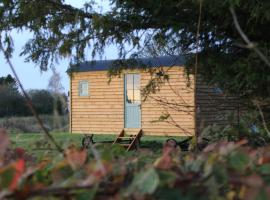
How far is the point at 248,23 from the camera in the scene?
7.10 m

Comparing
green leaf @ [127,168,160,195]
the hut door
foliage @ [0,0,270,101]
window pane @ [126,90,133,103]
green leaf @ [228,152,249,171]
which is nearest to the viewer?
green leaf @ [127,168,160,195]

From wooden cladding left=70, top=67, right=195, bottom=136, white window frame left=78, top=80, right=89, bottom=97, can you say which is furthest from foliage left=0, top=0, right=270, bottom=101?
white window frame left=78, top=80, right=89, bottom=97

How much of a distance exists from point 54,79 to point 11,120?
22876mm

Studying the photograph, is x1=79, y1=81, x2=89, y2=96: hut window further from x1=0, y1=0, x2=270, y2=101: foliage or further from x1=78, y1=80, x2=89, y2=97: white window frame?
x1=0, y1=0, x2=270, y2=101: foliage

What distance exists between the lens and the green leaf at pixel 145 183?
1.12 meters

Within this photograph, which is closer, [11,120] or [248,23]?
[248,23]

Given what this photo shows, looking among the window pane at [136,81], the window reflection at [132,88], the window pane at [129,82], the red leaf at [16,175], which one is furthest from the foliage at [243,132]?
the window pane at [129,82]

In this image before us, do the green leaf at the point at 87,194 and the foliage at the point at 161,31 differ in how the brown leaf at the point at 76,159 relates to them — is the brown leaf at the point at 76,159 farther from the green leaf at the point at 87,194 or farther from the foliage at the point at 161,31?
the foliage at the point at 161,31

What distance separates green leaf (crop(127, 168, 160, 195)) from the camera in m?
1.12

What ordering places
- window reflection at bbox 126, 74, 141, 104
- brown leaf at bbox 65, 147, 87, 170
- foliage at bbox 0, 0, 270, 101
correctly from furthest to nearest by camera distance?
window reflection at bbox 126, 74, 141, 104 < foliage at bbox 0, 0, 270, 101 < brown leaf at bbox 65, 147, 87, 170

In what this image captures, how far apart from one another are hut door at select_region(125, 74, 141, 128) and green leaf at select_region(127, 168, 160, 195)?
23.4 metres

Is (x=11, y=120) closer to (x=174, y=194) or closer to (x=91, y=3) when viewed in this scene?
(x=91, y=3)

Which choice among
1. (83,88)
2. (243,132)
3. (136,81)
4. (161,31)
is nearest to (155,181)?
(243,132)

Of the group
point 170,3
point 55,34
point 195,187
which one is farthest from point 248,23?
point 195,187
